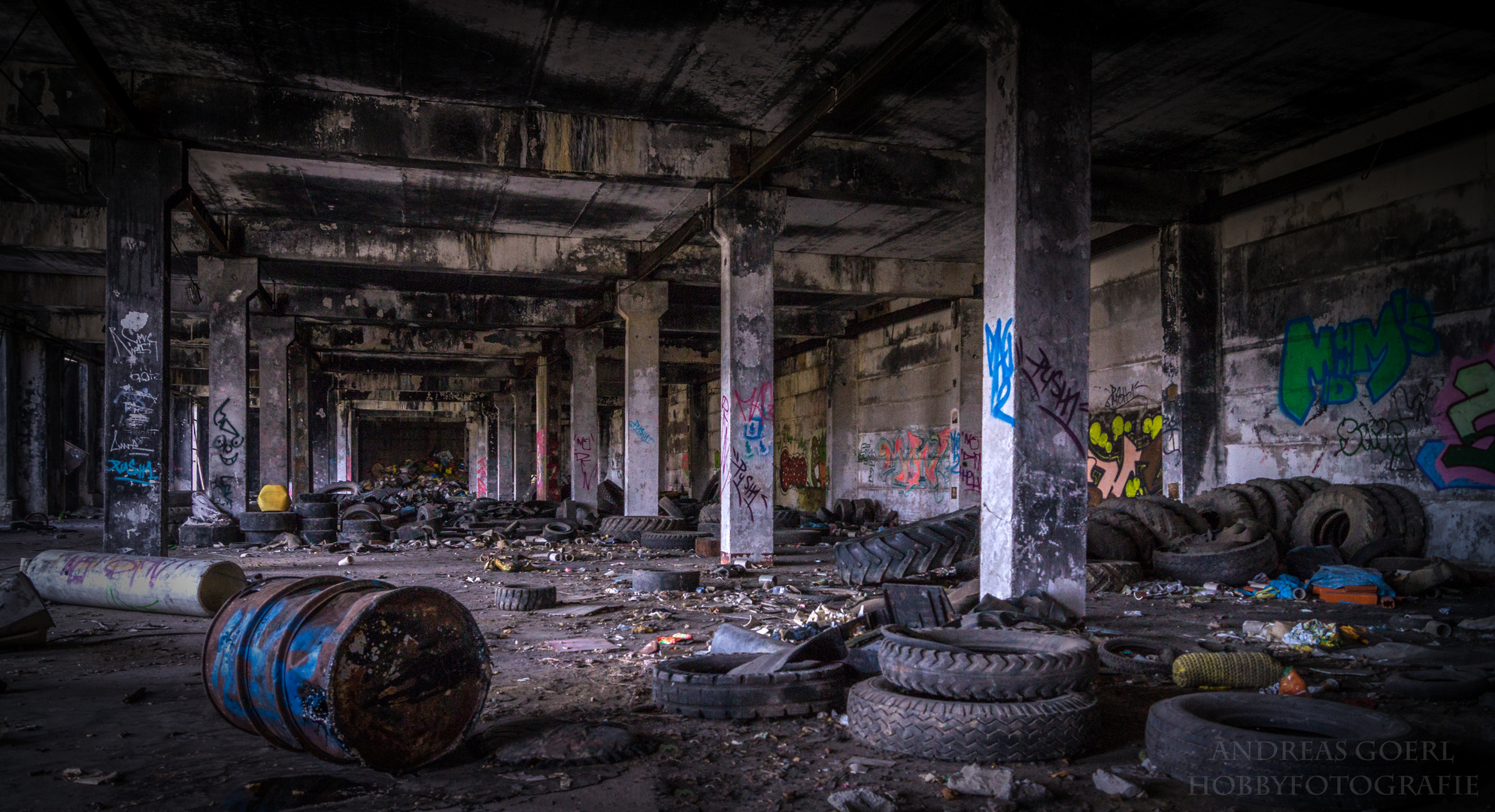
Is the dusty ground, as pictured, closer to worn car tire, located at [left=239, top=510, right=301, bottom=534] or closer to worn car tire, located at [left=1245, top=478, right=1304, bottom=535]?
worn car tire, located at [left=1245, top=478, right=1304, bottom=535]

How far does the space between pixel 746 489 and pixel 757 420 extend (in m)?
0.96

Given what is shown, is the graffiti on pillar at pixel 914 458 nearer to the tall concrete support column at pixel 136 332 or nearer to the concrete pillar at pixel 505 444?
the tall concrete support column at pixel 136 332

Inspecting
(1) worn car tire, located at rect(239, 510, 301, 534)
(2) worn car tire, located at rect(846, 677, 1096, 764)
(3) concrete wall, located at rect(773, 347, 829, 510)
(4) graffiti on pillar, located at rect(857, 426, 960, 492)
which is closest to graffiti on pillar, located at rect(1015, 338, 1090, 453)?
(2) worn car tire, located at rect(846, 677, 1096, 764)

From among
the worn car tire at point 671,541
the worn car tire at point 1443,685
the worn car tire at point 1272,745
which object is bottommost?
the worn car tire at point 671,541

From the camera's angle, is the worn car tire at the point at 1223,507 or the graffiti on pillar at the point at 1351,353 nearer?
the graffiti on pillar at the point at 1351,353

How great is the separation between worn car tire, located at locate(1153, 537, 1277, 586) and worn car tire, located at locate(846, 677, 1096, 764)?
6.05m

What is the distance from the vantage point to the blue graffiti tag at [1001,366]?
6867 millimetres

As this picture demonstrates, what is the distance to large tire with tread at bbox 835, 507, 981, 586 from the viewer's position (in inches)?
374

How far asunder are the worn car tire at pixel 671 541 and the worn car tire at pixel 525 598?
6.00 m

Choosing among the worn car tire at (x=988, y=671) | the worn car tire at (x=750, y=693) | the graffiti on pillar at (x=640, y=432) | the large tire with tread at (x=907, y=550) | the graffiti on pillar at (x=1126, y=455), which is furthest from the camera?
the graffiti on pillar at (x=640, y=432)

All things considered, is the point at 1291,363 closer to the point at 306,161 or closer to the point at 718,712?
the point at 718,712

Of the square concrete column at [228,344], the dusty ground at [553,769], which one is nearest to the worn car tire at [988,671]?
the dusty ground at [553,769]

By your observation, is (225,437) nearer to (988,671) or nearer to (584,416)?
(584,416)

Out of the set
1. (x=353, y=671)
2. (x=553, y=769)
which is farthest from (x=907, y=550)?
(x=353, y=671)
